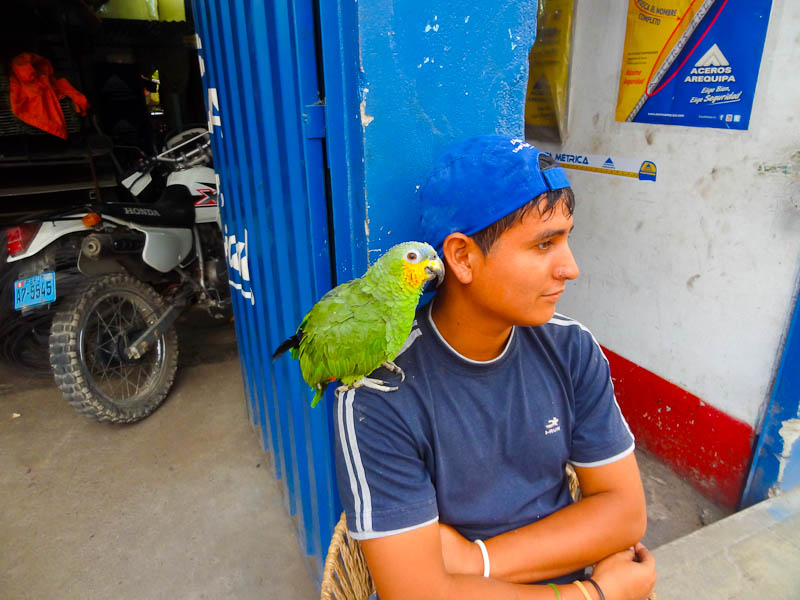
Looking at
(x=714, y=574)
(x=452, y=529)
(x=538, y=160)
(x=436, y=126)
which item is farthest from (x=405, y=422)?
(x=714, y=574)

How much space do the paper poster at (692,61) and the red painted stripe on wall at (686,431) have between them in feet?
4.42

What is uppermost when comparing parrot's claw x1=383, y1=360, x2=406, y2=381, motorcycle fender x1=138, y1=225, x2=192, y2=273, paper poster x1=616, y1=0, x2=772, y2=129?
paper poster x1=616, y1=0, x2=772, y2=129

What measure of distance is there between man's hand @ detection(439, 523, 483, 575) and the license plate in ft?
9.51

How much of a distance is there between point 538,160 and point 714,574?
198cm

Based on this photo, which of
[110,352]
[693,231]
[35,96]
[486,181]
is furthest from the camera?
[35,96]

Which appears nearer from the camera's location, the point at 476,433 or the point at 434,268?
the point at 434,268

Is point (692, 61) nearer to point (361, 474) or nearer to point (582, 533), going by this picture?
point (582, 533)

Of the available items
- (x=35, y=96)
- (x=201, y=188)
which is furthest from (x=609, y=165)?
(x=35, y=96)

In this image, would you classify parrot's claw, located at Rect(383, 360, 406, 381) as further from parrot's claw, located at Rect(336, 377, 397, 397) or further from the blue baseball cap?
the blue baseball cap

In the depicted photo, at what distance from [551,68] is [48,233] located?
319 centimetres

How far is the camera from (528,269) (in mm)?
1119

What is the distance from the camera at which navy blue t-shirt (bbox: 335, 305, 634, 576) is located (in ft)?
3.65

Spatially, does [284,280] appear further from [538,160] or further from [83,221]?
[83,221]

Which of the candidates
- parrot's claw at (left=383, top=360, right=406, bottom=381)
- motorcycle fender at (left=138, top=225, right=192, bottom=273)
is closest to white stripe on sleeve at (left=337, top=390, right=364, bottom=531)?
parrot's claw at (left=383, top=360, right=406, bottom=381)
